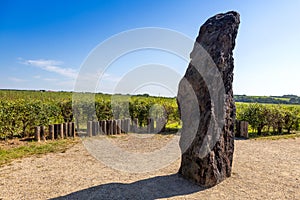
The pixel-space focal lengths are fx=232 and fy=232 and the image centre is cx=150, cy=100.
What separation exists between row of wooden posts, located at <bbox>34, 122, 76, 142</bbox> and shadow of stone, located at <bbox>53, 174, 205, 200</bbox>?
6340 millimetres

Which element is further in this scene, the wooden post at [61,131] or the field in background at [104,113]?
the wooden post at [61,131]

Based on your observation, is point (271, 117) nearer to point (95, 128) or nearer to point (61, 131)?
point (95, 128)

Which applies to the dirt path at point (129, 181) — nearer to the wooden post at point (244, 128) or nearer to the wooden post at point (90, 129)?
the wooden post at point (90, 129)

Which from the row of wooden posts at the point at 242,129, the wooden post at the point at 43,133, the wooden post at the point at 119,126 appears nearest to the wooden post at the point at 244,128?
the row of wooden posts at the point at 242,129

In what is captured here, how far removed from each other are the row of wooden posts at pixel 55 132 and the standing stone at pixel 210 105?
23.8ft

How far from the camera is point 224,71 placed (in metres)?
6.27

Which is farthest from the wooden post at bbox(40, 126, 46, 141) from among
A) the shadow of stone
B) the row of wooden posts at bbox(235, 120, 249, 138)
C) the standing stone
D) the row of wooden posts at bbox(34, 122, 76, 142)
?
the row of wooden posts at bbox(235, 120, 249, 138)

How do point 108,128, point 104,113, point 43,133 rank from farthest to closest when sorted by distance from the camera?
1. point 104,113
2. point 108,128
3. point 43,133

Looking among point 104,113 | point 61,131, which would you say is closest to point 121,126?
point 104,113

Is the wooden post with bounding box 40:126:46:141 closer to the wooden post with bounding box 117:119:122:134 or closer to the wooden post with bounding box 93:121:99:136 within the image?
the wooden post with bounding box 93:121:99:136

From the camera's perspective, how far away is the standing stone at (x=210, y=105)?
5.95 metres

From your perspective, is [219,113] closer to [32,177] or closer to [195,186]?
[195,186]

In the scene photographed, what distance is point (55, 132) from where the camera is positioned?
11.4m

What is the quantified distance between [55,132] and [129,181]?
6.59 metres
